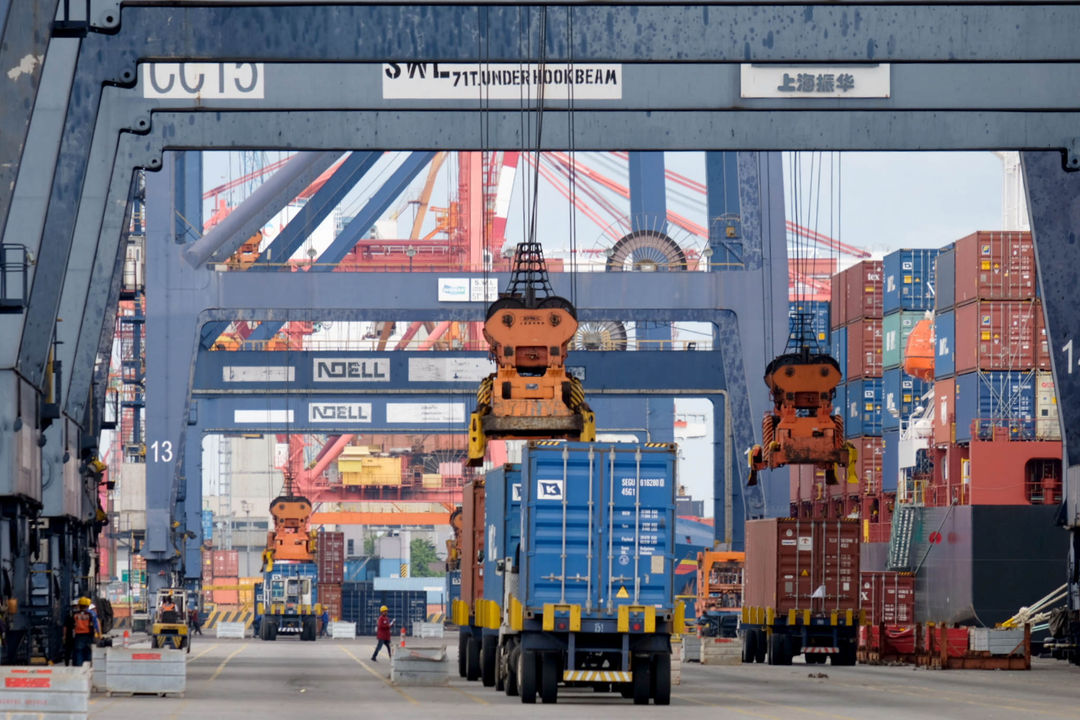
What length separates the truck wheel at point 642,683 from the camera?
878 inches

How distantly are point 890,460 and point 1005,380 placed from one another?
9.16 meters

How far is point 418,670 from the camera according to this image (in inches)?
1093

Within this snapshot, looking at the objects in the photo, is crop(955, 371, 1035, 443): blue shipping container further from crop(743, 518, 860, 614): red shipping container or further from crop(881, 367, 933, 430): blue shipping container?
crop(743, 518, 860, 614): red shipping container

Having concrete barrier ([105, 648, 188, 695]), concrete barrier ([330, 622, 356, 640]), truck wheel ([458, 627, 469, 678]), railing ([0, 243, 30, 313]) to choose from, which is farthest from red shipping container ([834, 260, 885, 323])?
railing ([0, 243, 30, 313])

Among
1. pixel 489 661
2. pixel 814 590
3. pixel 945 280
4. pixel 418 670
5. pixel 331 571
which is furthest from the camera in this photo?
pixel 331 571

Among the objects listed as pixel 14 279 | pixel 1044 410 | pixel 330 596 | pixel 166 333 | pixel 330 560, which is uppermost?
pixel 166 333

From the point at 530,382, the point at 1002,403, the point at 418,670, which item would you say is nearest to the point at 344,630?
the point at 1002,403

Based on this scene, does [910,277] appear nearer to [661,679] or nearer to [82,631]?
[82,631]

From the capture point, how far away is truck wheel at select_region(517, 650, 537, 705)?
22172mm

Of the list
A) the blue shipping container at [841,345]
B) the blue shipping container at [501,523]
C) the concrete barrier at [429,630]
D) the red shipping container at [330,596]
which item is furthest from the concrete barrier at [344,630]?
the blue shipping container at [501,523]

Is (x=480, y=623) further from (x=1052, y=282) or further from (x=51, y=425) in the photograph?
(x=1052, y=282)

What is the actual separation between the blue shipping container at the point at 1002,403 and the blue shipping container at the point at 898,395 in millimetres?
4465

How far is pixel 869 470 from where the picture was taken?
60.9m

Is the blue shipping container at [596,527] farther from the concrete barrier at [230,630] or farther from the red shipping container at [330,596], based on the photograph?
the red shipping container at [330,596]
